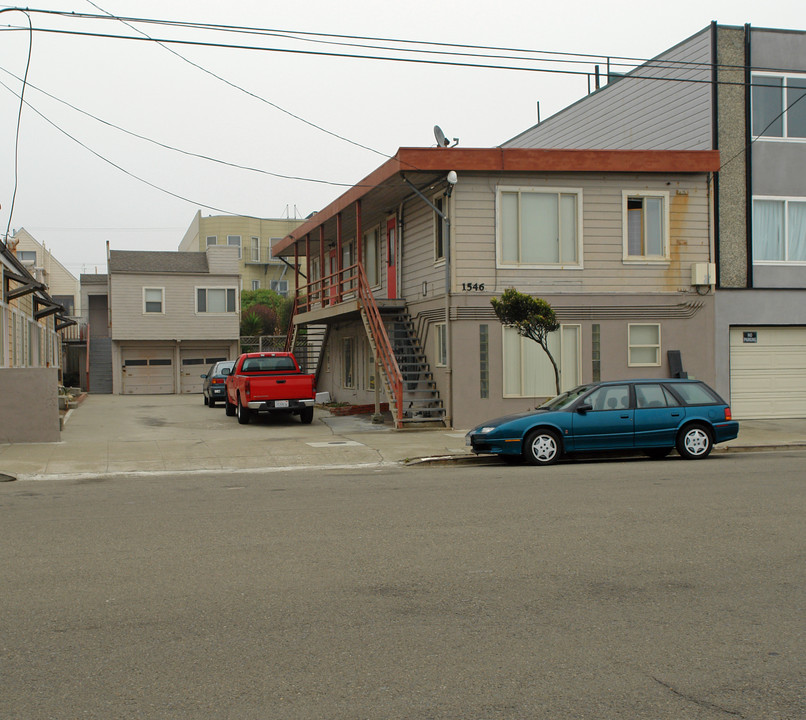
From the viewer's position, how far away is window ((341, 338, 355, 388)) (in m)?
28.4

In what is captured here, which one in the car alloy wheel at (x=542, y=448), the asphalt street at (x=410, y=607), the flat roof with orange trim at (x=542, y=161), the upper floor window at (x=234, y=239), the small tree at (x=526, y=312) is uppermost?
the upper floor window at (x=234, y=239)

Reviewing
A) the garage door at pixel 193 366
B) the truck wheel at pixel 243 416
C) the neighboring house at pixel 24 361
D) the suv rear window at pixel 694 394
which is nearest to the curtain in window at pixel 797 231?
the suv rear window at pixel 694 394

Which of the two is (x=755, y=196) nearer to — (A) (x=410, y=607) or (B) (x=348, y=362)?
(B) (x=348, y=362)

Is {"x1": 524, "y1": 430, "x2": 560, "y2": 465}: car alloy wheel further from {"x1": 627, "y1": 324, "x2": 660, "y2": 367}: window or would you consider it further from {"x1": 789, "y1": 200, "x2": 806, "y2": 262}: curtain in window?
{"x1": 789, "y1": 200, "x2": 806, "y2": 262}: curtain in window

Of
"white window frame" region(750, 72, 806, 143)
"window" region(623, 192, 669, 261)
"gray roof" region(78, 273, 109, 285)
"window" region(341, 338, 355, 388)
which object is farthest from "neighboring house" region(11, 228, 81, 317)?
"white window frame" region(750, 72, 806, 143)

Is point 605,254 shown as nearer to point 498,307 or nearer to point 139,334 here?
point 498,307

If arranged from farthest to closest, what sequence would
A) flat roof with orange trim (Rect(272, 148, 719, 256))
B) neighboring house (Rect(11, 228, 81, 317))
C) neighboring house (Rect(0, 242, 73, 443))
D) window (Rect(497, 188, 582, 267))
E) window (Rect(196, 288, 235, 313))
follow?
neighboring house (Rect(11, 228, 81, 317))
window (Rect(196, 288, 235, 313))
window (Rect(497, 188, 582, 267))
flat roof with orange trim (Rect(272, 148, 719, 256))
neighboring house (Rect(0, 242, 73, 443))

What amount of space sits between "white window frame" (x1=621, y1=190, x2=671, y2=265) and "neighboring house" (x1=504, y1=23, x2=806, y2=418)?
1.40 m

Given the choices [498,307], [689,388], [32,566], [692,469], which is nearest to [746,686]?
[32,566]

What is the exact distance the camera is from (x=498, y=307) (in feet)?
57.7

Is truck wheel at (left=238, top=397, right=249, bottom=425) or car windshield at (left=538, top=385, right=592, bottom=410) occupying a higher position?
car windshield at (left=538, top=385, right=592, bottom=410)

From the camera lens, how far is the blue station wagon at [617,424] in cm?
1452

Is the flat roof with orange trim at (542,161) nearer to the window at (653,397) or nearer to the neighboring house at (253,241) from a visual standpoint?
the window at (653,397)

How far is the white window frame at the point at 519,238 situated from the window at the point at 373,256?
664 cm
